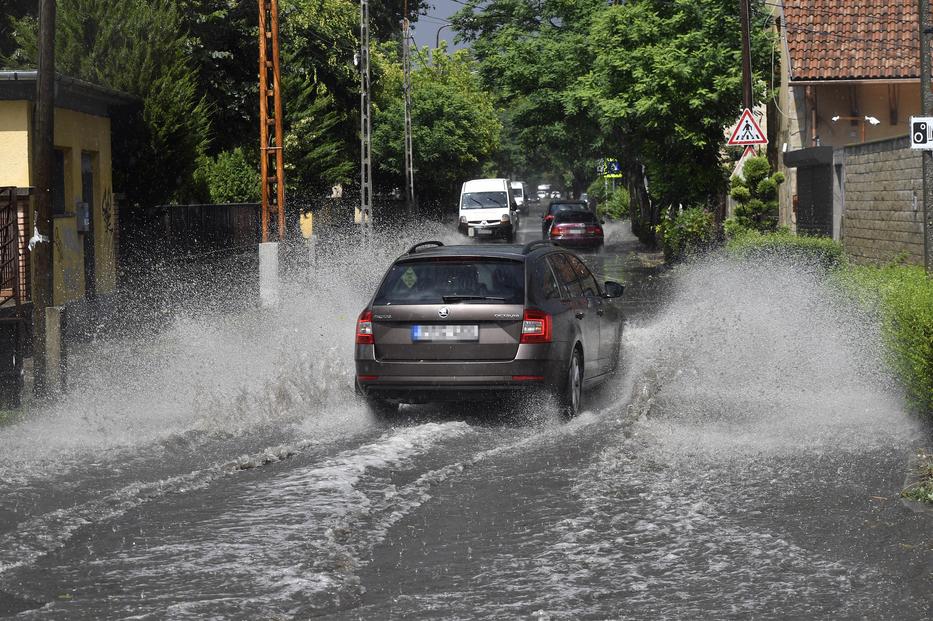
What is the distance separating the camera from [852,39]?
111 feet

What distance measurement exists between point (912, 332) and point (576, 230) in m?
37.5

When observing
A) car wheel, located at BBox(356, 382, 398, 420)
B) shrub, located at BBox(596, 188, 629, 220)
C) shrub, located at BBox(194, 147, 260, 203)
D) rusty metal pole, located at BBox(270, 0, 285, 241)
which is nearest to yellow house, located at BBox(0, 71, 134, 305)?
rusty metal pole, located at BBox(270, 0, 285, 241)

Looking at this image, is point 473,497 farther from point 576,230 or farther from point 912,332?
point 576,230

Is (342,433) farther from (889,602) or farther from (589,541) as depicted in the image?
(889,602)

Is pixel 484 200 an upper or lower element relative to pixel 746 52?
lower

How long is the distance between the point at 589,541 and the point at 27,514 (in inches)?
124

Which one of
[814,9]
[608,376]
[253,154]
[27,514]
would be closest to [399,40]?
[253,154]

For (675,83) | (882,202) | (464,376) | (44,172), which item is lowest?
(464,376)

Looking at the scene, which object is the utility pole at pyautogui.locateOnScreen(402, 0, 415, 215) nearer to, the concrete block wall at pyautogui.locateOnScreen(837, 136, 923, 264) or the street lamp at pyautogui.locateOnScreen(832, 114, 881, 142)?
the street lamp at pyautogui.locateOnScreen(832, 114, 881, 142)

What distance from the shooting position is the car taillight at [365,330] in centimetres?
1091

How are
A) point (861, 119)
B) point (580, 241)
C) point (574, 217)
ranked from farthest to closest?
point (574, 217), point (580, 241), point (861, 119)

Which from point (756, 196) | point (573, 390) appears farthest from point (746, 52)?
point (573, 390)

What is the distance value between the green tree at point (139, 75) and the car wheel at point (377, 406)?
52.9 ft

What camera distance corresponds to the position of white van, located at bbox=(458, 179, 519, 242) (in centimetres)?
5441
